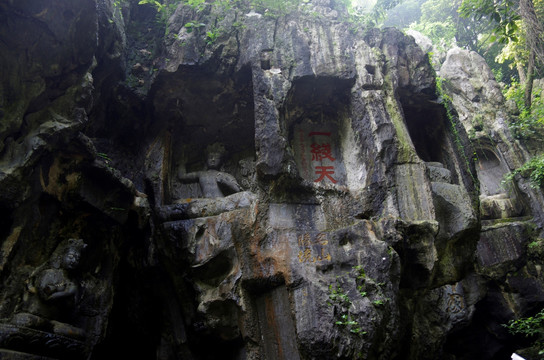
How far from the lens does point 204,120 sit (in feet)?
27.8

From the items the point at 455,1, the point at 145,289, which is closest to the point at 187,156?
the point at 145,289

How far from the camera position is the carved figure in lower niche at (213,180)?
770 centimetres

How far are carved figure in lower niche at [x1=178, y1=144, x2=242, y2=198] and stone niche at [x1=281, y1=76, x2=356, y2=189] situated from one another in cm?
131

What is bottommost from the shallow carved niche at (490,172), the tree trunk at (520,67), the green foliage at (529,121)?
the shallow carved niche at (490,172)

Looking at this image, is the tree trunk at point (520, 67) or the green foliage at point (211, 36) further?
the tree trunk at point (520, 67)

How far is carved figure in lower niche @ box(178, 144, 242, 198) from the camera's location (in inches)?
303

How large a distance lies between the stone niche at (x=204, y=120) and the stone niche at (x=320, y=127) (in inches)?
37.8

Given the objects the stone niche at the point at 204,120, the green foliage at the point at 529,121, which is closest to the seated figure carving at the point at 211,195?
the stone niche at the point at 204,120

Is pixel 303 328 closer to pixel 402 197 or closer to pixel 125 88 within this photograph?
pixel 402 197

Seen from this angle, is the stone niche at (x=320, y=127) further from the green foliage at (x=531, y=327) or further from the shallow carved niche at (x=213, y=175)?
the green foliage at (x=531, y=327)

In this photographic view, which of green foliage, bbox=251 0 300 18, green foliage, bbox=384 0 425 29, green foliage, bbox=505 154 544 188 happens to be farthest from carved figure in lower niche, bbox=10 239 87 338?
green foliage, bbox=384 0 425 29

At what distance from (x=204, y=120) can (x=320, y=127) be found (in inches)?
92.4

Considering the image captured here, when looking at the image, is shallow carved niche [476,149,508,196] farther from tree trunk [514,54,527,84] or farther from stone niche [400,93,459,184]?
stone niche [400,93,459,184]

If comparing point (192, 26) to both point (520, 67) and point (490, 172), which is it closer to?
point (490, 172)
